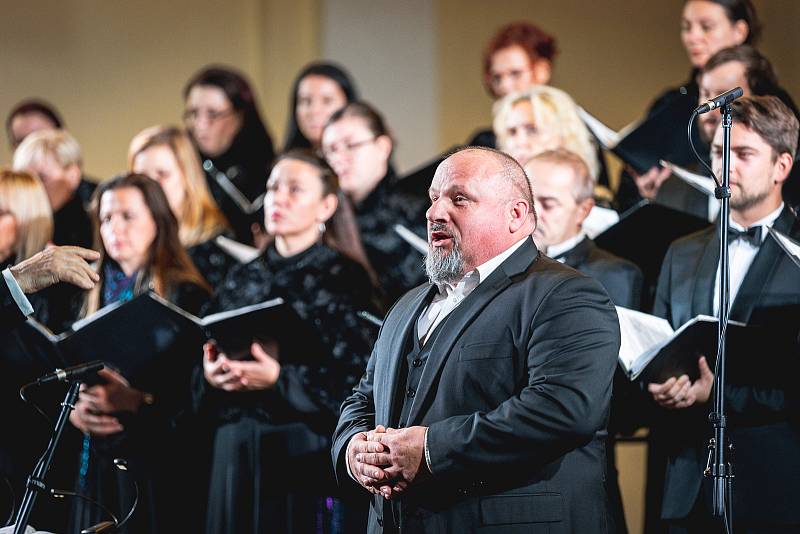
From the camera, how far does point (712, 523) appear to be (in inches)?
127

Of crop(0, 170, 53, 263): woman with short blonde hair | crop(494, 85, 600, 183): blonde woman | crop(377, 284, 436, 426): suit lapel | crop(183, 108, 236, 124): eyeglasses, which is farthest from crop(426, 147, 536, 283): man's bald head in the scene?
crop(183, 108, 236, 124): eyeglasses

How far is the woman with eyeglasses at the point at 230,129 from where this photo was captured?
541cm

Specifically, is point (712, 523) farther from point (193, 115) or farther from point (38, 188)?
point (193, 115)

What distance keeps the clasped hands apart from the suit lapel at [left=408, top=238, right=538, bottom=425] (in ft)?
0.30

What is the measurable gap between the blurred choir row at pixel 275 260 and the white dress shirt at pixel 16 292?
0.53m

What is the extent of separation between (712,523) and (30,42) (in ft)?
18.3

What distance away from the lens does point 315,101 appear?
5.38 metres

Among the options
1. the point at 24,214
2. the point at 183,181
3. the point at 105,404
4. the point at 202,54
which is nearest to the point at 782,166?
the point at 105,404

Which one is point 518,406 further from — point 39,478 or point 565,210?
point 565,210

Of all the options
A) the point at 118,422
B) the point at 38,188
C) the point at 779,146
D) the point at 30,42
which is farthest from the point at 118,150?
the point at 779,146

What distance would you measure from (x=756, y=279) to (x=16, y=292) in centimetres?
200

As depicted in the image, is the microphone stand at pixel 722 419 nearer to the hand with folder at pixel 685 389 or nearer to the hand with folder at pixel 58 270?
the hand with folder at pixel 685 389

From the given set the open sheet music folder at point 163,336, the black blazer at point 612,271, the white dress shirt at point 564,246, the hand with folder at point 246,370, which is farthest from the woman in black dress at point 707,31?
the hand with folder at point 246,370

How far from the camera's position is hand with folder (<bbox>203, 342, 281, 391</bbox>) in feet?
12.4
